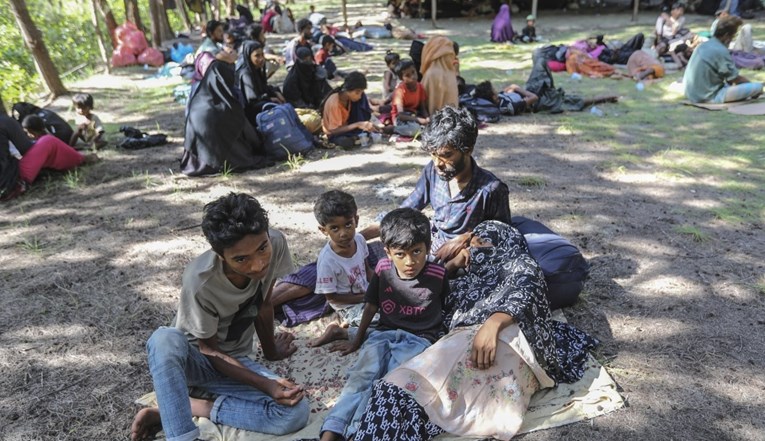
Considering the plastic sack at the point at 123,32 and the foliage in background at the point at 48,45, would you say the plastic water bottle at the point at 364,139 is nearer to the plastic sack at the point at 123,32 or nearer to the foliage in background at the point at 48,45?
the foliage in background at the point at 48,45

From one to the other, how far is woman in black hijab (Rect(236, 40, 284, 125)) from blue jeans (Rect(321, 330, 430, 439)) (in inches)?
170

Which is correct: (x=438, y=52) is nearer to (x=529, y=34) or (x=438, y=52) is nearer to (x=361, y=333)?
(x=361, y=333)

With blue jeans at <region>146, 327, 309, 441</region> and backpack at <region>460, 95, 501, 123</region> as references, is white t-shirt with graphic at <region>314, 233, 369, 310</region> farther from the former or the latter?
backpack at <region>460, 95, 501, 123</region>

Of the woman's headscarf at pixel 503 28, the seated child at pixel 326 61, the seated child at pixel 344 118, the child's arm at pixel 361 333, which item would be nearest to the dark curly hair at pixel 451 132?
the child's arm at pixel 361 333

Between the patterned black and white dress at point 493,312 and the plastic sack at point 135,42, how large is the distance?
1126cm

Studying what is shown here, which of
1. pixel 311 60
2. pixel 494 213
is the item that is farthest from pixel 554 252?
pixel 311 60

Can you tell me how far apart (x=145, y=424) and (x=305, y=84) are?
17.9 ft

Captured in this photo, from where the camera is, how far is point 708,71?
21.9ft

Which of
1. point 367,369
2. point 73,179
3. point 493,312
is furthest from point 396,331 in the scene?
point 73,179

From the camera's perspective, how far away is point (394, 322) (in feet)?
8.54

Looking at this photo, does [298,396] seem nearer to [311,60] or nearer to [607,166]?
[607,166]

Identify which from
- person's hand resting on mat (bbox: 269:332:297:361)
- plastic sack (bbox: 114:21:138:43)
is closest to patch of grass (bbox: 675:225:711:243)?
person's hand resting on mat (bbox: 269:332:297:361)

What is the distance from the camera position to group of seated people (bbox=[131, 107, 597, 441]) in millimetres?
2080

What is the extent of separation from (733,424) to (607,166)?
331 cm
